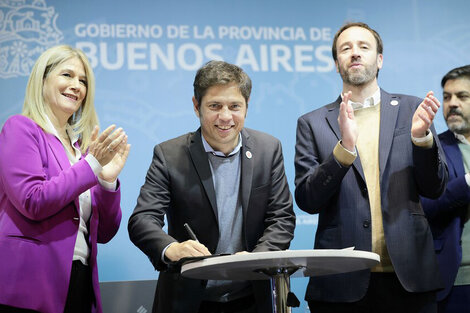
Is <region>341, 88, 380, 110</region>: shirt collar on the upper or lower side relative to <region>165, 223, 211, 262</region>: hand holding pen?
upper

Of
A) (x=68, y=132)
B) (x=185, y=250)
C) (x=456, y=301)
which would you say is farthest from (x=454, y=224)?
(x=68, y=132)

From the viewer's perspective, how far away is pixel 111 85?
446 centimetres

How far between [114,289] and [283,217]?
1594mm

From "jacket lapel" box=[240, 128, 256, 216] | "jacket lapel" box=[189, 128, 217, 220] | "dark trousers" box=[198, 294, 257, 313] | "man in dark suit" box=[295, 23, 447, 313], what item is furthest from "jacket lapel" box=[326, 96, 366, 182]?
"dark trousers" box=[198, 294, 257, 313]

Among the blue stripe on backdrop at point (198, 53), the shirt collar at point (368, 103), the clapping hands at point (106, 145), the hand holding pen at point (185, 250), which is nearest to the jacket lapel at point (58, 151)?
the clapping hands at point (106, 145)

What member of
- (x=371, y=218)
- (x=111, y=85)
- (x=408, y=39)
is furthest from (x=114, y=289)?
(x=408, y=39)

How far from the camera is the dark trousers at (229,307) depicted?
2.85 m

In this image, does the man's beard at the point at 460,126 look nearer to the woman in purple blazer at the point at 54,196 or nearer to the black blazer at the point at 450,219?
the black blazer at the point at 450,219

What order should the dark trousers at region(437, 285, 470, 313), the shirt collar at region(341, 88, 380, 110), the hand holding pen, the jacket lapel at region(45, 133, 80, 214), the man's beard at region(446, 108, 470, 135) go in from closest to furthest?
1. the hand holding pen
2. the jacket lapel at region(45, 133, 80, 214)
3. the shirt collar at region(341, 88, 380, 110)
4. the dark trousers at region(437, 285, 470, 313)
5. the man's beard at region(446, 108, 470, 135)

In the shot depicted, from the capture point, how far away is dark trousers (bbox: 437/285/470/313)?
3.62m

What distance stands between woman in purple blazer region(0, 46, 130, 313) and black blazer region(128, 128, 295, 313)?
272 mm

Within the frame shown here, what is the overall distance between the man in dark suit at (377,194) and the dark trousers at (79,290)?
42.2 inches

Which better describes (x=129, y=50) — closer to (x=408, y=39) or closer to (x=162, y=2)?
(x=162, y=2)

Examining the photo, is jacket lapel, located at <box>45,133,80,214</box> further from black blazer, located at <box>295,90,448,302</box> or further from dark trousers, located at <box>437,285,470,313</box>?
dark trousers, located at <box>437,285,470,313</box>
